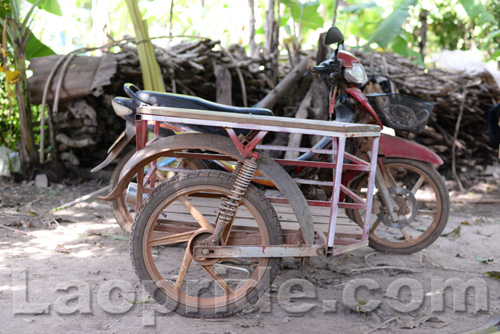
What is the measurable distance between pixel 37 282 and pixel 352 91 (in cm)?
228

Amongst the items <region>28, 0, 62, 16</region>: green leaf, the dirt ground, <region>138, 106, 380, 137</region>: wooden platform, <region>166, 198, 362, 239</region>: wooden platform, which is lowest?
the dirt ground

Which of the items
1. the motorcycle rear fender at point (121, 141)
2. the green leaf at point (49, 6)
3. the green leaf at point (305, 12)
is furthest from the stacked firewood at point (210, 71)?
the motorcycle rear fender at point (121, 141)

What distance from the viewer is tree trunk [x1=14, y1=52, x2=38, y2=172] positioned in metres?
4.51

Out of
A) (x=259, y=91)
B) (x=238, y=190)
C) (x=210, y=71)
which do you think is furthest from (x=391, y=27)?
(x=238, y=190)

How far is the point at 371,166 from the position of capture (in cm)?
244

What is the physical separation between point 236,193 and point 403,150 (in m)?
1.62

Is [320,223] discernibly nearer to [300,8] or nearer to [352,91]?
[352,91]

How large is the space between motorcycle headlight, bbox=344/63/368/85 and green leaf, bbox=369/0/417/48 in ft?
11.3

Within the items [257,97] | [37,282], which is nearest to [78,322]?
[37,282]

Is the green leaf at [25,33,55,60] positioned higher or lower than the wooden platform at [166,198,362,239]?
higher

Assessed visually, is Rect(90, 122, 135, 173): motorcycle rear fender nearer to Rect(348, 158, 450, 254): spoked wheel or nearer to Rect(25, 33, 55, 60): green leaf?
Rect(348, 158, 450, 254): spoked wheel

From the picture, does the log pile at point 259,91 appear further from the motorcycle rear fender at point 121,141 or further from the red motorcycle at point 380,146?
the motorcycle rear fender at point 121,141

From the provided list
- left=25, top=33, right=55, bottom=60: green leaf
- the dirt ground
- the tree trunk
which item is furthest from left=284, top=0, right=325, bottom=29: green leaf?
the dirt ground

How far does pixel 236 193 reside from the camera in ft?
6.90
